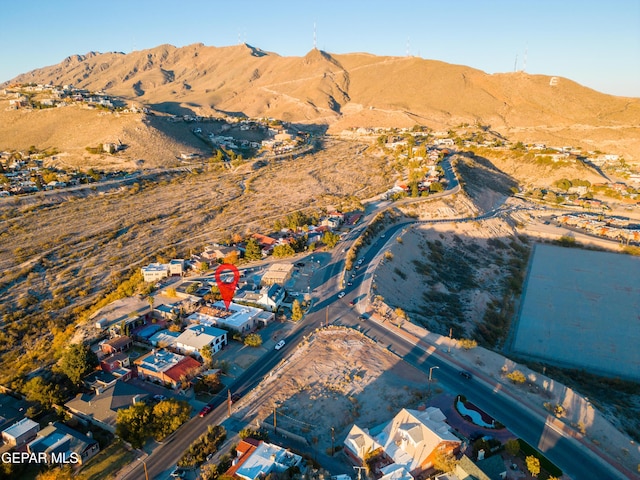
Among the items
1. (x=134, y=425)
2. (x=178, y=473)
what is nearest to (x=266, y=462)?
(x=178, y=473)

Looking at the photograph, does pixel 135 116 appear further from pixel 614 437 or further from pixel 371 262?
pixel 614 437

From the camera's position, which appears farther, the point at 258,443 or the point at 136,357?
the point at 136,357

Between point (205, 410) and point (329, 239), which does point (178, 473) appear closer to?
point (205, 410)

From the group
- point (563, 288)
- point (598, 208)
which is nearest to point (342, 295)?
point (563, 288)

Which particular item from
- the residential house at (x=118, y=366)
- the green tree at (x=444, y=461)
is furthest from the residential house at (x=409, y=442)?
the residential house at (x=118, y=366)

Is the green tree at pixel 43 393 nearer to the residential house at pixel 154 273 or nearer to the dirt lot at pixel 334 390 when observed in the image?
the dirt lot at pixel 334 390
